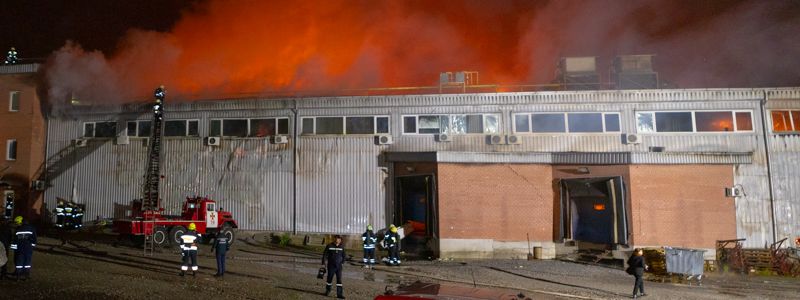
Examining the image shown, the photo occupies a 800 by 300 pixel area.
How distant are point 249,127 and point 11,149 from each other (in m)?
11.4

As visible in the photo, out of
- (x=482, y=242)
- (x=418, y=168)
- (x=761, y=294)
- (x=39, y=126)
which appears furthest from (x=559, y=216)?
(x=39, y=126)

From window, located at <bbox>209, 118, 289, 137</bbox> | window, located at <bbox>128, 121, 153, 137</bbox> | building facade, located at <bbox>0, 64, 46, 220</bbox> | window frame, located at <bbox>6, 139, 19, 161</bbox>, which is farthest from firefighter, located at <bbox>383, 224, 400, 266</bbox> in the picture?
window frame, located at <bbox>6, 139, 19, 161</bbox>

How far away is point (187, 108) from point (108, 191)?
5137 millimetres

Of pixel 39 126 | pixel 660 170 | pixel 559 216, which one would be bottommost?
pixel 559 216

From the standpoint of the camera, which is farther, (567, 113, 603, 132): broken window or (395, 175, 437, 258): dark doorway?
(567, 113, 603, 132): broken window

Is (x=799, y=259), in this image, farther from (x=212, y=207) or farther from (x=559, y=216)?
(x=212, y=207)

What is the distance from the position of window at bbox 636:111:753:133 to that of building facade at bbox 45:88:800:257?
1.7 inches

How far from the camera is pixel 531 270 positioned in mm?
17719

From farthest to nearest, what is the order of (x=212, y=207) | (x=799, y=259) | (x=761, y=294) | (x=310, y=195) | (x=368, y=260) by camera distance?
1. (x=310, y=195)
2. (x=212, y=207)
3. (x=799, y=259)
4. (x=368, y=260)
5. (x=761, y=294)

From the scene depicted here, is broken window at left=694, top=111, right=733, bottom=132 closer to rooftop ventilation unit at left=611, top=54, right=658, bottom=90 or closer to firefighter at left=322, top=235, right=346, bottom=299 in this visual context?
rooftop ventilation unit at left=611, top=54, right=658, bottom=90

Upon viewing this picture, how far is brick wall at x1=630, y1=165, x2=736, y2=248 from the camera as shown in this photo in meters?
20.2

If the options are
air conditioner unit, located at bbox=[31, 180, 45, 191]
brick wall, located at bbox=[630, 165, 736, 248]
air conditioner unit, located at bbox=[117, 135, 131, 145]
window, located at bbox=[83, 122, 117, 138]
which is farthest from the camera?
window, located at bbox=[83, 122, 117, 138]

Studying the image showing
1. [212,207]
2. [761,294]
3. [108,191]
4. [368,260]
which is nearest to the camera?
[761,294]

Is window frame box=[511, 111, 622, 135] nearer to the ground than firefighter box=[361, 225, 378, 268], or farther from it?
farther from it
